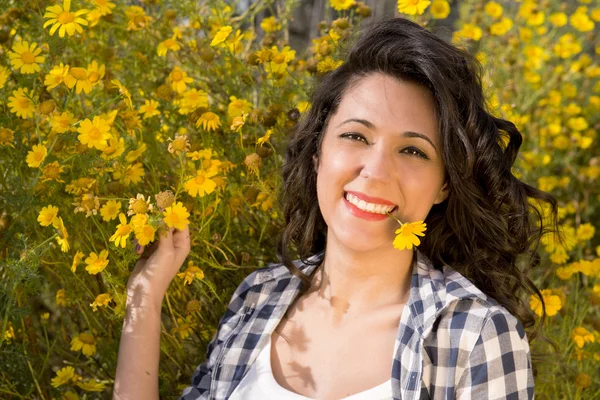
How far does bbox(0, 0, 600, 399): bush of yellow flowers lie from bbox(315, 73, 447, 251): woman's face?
21cm

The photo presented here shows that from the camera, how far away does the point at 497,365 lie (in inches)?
52.5

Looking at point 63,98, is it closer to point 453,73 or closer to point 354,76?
point 354,76

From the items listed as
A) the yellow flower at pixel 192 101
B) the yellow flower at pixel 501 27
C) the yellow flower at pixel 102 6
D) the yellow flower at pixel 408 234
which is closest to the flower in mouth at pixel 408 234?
the yellow flower at pixel 408 234

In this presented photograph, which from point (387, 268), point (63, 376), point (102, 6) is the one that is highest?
point (102, 6)

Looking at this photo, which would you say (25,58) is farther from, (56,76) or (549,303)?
(549,303)

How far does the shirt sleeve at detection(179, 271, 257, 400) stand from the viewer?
1.67 meters

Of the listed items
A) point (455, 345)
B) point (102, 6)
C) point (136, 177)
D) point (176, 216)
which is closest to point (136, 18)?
point (102, 6)

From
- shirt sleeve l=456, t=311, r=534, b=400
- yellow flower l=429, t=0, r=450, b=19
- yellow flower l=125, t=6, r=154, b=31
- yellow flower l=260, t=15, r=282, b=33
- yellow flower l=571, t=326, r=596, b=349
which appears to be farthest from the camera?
yellow flower l=429, t=0, r=450, b=19

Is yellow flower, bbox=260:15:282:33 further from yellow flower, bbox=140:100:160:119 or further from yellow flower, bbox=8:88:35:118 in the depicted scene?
yellow flower, bbox=8:88:35:118

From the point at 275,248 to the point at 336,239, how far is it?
297mm

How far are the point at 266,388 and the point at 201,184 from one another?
0.39 m

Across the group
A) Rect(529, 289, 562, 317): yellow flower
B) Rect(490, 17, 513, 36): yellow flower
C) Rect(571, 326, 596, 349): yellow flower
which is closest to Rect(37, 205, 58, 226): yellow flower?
Rect(529, 289, 562, 317): yellow flower

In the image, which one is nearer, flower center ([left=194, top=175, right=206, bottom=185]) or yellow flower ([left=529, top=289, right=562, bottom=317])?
flower center ([left=194, top=175, right=206, bottom=185])

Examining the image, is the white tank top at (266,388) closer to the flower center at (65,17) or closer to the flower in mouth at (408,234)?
the flower in mouth at (408,234)
